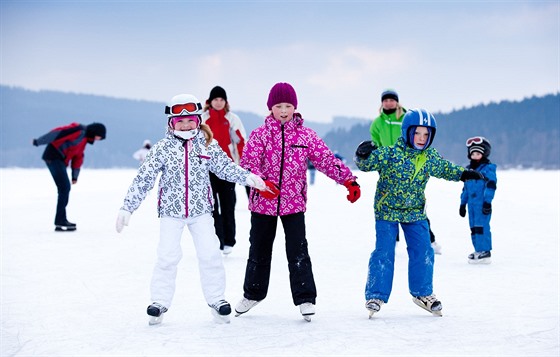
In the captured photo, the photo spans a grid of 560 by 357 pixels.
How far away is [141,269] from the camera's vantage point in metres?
6.96

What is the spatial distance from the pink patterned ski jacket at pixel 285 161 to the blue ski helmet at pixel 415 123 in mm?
514

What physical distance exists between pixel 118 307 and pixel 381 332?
2.16 m

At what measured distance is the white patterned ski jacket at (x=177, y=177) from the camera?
4.52 m

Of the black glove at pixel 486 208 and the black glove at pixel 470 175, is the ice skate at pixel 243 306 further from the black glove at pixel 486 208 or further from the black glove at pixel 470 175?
the black glove at pixel 486 208

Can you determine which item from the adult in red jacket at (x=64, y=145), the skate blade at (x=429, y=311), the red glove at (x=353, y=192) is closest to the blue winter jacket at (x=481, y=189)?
the skate blade at (x=429, y=311)

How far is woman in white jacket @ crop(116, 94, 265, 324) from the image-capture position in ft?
14.9

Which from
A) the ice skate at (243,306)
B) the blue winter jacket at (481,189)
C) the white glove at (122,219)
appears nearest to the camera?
the white glove at (122,219)

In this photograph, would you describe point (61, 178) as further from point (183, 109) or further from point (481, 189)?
point (481, 189)

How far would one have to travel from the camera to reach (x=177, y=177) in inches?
179

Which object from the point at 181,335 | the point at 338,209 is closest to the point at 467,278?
the point at 181,335

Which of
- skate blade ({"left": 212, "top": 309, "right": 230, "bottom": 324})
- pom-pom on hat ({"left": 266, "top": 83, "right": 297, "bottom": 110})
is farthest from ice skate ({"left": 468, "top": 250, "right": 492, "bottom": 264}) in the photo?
skate blade ({"left": 212, "top": 309, "right": 230, "bottom": 324})

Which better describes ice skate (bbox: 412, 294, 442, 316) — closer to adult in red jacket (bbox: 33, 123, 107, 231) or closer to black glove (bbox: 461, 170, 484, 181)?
black glove (bbox: 461, 170, 484, 181)

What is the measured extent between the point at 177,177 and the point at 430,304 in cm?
207

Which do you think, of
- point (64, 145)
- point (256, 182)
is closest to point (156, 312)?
point (256, 182)
